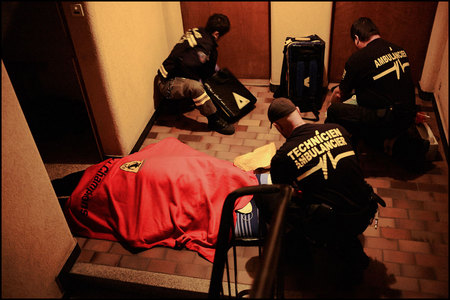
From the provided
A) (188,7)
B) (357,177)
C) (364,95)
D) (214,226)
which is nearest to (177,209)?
(214,226)

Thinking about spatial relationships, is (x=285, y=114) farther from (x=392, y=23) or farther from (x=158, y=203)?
(x=392, y=23)

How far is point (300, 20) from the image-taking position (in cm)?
408

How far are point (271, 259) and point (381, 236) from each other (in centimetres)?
190

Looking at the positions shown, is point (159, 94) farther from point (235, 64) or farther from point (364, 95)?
point (364, 95)

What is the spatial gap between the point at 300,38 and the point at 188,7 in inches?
55.3

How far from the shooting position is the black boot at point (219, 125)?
408 centimetres

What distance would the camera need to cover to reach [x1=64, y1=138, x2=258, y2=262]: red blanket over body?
2.83m

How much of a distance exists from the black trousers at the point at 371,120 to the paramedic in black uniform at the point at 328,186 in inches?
36.7

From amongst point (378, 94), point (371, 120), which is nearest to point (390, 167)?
point (371, 120)

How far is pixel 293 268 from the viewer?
2203 mm

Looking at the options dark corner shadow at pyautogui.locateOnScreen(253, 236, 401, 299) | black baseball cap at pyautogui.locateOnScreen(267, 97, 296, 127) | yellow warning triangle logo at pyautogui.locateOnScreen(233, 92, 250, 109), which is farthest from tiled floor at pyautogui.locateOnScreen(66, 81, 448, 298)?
black baseball cap at pyautogui.locateOnScreen(267, 97, 296, 127)

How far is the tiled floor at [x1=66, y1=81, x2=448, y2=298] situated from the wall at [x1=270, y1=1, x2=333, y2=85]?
0.83 meters

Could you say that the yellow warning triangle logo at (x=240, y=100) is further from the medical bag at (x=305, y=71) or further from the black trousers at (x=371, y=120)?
the black trousers at (x=371, y=120)

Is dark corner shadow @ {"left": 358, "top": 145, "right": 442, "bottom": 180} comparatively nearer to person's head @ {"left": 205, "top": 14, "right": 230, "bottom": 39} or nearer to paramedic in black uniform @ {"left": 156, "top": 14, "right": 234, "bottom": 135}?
paramedic in black uniform @ {"left": 156, "top": 14, "right": 234, "bottom": 135}
